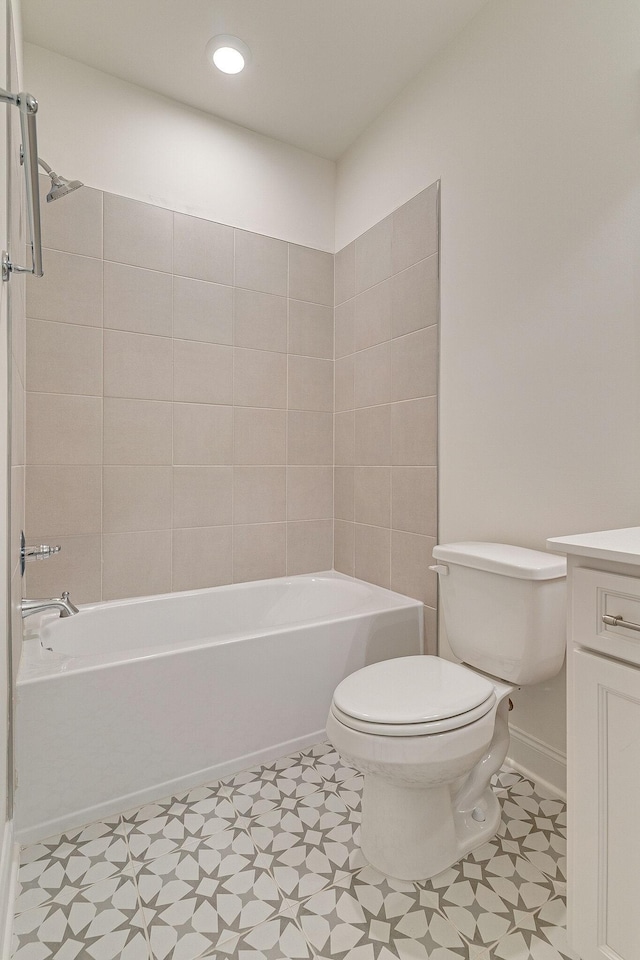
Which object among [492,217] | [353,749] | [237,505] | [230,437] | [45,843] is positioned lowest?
[45,843]

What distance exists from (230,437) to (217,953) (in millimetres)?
1823

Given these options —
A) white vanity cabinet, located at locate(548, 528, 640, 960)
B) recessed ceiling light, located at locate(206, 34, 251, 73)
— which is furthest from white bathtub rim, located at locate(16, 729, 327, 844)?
recessed ceiling light, located at locate(206, 34, 251, 73)

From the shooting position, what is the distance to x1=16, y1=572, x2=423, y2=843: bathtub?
140 cm

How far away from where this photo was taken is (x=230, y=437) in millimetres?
2422

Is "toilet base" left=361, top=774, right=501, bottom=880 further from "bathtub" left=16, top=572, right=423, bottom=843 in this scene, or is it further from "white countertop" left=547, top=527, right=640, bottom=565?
"white countertop" left=547, top=527, right=640, bottom=565

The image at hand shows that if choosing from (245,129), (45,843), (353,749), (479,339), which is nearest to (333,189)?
(245,129)

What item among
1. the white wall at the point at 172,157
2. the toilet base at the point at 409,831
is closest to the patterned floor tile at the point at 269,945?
the toilet base at the point at 409,831

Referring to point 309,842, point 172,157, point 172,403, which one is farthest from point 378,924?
point 172,157

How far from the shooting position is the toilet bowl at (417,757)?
118 centimetres

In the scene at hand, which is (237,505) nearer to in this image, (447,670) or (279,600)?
(279,600)

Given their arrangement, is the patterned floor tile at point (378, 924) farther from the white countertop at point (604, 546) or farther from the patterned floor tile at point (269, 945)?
the white countertop at point (604, 546)

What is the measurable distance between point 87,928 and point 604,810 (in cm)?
112

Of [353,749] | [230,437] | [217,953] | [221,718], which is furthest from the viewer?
[230,437]

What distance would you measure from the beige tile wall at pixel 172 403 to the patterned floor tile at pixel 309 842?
43.6 inches
